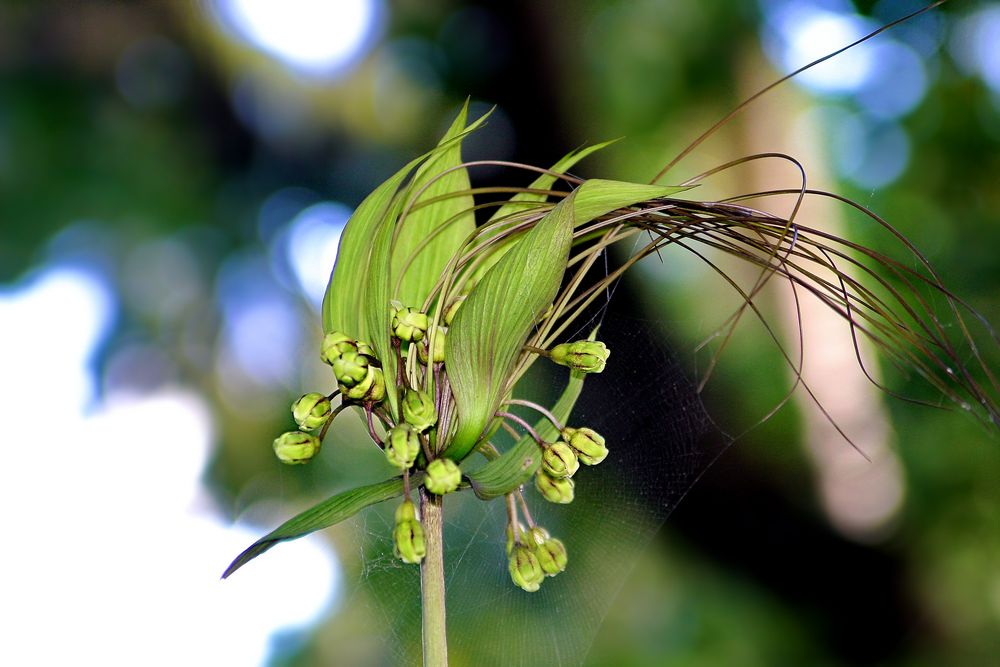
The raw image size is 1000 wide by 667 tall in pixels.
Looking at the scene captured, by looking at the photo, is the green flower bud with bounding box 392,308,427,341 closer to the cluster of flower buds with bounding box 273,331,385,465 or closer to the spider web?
the cluster of flower buds with bounding box 273,331,385,465

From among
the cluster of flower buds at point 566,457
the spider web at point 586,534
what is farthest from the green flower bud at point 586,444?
the spider web at point 586,534

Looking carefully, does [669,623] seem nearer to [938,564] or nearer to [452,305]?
[938,564]

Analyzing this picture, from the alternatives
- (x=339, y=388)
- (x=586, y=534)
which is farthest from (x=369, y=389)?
(x=586, y=534)

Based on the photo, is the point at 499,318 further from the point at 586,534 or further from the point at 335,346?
the point at 586,534

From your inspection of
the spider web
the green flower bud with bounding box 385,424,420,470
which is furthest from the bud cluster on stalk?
the spider web

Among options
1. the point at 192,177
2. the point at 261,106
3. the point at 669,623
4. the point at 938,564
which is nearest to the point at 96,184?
the point at 192,177

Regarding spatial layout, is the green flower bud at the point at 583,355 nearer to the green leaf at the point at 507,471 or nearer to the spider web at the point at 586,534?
the green leaf at the point at 507,471
